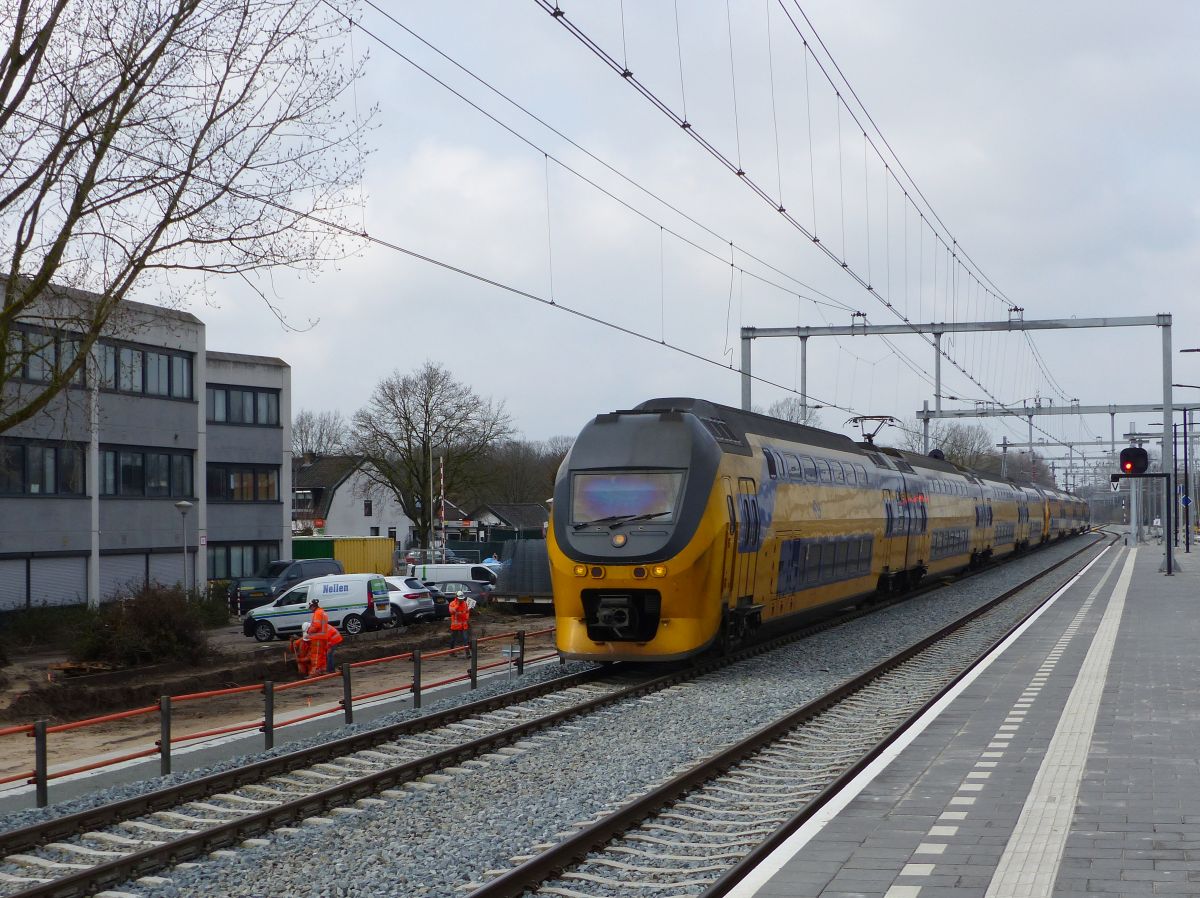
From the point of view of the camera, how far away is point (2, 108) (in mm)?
14695

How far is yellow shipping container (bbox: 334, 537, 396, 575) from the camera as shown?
55812 mm

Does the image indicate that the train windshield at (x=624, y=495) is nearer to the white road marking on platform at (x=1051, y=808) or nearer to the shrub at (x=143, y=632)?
the white road marking on platform at (x=1051, y=808)

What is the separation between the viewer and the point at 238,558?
48.5 meters

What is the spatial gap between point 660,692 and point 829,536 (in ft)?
27.1

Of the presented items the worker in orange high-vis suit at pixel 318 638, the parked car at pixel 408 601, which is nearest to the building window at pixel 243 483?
the parked car at pixel 408 601

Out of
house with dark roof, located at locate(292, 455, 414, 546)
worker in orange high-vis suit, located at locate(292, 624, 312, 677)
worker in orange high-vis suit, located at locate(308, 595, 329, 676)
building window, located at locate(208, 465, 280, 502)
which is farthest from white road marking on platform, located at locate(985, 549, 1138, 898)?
house with dark roof, located at locate(292, 455, 414, 546)

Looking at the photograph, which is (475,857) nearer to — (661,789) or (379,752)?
(661,789)

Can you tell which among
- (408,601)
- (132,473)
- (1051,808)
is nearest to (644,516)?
(1051,808)

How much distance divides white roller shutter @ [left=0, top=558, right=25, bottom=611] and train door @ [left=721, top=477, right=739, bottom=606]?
23538mm

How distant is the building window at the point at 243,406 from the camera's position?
48.4 meters

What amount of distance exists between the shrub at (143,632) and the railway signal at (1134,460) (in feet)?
68.0

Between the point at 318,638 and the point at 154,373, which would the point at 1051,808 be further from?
the point at 154,373

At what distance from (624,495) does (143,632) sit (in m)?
13.4

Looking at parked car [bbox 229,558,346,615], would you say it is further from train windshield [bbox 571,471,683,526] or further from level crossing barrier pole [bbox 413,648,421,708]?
level crossing barrier pole [bbox 413,648,421,708]
